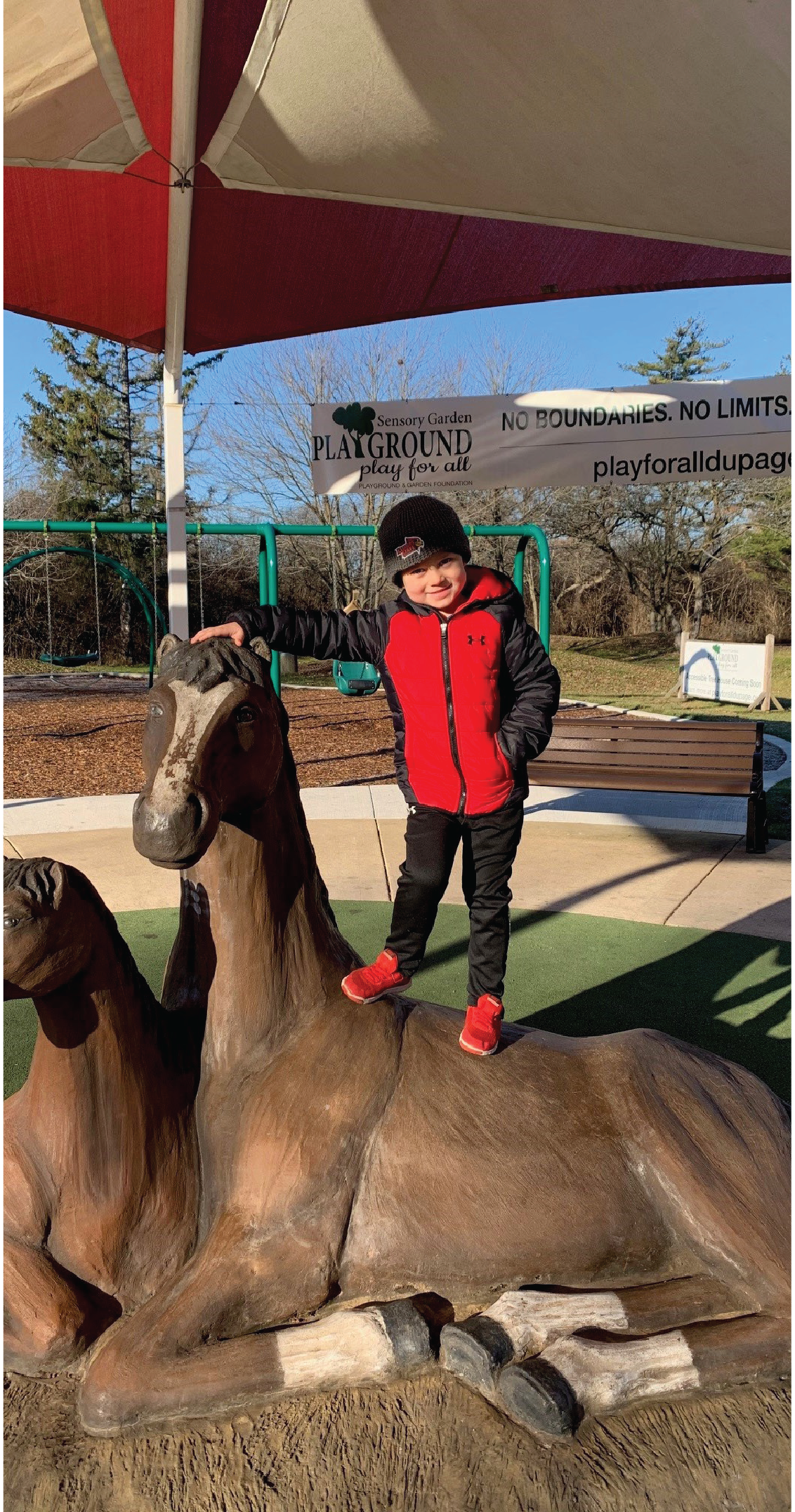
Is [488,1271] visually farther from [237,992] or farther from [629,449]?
[629,449]

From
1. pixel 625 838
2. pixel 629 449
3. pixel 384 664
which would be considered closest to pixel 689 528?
pixel 629 449

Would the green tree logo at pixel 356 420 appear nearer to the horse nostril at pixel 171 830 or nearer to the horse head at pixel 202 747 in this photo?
the horse head at pixel 202 747

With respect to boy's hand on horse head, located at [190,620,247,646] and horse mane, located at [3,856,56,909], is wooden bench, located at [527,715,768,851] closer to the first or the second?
boy's hand on horse head, located at [190,620,247,646]

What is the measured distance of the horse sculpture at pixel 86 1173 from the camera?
1666 millimetres

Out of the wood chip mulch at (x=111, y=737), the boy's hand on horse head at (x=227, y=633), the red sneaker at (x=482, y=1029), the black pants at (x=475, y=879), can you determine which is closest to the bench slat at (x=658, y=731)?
the wood chip mulch at (x=111, y=737)

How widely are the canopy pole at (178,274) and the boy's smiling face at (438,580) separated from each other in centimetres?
249

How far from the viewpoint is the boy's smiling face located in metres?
2.39

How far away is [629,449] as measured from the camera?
8.02 meters

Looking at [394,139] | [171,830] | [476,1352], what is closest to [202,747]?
Answer: [171,830]

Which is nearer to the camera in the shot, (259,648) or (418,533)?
(259,648)

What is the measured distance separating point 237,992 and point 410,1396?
0.75 metres

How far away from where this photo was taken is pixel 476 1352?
5.50ft

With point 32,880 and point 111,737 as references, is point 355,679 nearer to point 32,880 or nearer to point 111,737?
A: point 111,737

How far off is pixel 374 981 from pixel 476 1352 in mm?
678
